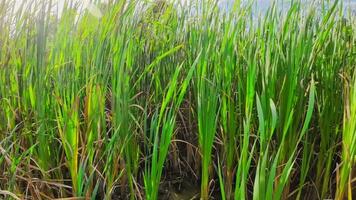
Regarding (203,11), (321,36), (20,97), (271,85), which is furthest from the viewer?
(203,11)

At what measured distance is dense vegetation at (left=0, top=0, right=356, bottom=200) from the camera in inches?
A: 38.5

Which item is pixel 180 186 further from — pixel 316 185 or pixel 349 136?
pixel 349 136

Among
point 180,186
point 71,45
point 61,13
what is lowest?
point 180,186


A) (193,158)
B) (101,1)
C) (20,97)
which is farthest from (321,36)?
(20,97)

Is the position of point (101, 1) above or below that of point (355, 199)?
above

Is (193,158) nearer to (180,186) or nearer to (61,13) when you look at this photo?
(180,186)

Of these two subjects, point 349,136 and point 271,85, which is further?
point 271,85

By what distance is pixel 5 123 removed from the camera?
3.92 feet

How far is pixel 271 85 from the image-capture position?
1.02m

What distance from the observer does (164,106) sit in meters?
0.97

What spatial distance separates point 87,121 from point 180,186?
0.37m

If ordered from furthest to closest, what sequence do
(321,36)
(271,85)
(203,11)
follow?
(203,11) < (321,36) < (271,85)

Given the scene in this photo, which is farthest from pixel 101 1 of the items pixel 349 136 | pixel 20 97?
pixel 349 136

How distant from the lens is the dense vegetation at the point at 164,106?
0.98 meters
